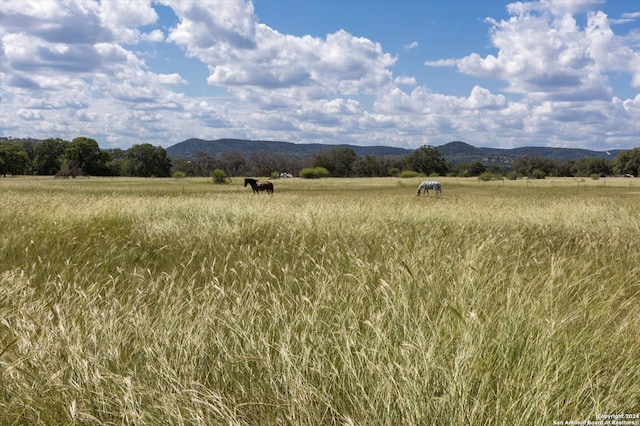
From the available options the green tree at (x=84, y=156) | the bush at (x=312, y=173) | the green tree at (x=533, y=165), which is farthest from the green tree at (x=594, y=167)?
the green tree at (x=84, y=156)

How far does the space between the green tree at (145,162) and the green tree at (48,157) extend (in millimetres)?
17600

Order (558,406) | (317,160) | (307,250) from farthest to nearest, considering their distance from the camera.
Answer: (317,160)
(307,250)
(558,406)

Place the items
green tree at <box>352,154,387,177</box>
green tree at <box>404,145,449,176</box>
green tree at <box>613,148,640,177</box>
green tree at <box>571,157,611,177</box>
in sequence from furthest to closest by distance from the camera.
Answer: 1. green tree at <box>352,154,387,177</box>
2. green tree at <box>571,157,611,177</box>
3. green tree at <box>404,145,449,176</box>
4. green tree at <box>613,148,640,177</box>

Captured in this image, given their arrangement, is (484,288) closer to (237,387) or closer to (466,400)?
(466,400)

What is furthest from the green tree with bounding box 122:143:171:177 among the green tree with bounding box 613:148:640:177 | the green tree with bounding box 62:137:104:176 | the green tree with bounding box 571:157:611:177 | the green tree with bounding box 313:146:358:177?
the green tree with bounding box 613:148:640:177

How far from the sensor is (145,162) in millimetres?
121688

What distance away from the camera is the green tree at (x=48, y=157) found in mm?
116562

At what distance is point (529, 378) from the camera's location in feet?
8.34

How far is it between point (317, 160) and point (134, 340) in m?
155

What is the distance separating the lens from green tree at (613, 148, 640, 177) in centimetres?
13738

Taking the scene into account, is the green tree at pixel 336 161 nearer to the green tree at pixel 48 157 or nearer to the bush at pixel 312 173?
the bush at pixel 312 173

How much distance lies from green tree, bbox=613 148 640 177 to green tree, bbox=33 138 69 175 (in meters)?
177

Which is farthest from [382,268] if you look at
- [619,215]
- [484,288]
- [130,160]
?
[130,160]

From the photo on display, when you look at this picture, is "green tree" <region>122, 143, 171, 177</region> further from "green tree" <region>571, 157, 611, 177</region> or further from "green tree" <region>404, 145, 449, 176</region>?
"green tree" <region>571, 157, 611, 177</region>
